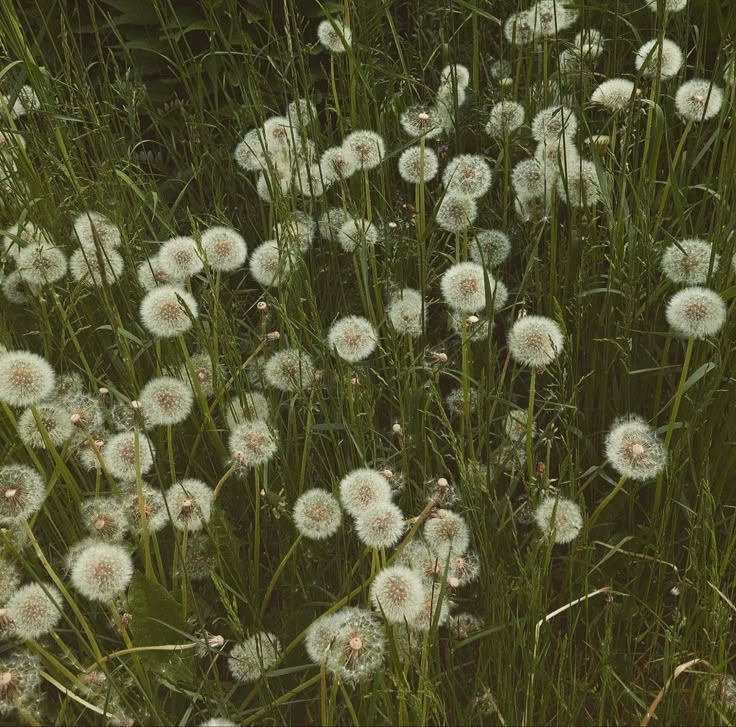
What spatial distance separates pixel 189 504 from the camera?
1.57 meters

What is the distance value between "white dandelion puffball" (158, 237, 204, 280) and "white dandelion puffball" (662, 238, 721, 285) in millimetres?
974

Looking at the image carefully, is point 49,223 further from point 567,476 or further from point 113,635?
point 567,476

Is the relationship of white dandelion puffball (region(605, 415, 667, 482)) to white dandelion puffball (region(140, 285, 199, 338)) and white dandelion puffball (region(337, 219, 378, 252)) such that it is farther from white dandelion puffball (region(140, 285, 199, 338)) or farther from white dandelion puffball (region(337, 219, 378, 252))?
white dandelion puffball (region(140, 285, 199, 338))

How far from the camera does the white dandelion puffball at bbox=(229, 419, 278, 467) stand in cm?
169

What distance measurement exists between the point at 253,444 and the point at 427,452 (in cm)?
38

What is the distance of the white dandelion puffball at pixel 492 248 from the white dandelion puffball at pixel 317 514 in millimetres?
747

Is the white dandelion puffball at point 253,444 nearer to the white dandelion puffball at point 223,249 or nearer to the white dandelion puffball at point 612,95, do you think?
the white dandelion puffball at point 223,249

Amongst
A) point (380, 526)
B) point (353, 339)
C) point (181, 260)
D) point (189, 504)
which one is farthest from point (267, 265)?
point (380, 526)

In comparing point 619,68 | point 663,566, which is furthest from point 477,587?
point 619,68

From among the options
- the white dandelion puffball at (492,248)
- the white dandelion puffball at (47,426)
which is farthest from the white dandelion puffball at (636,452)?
the white dandelion puffball at (47,426)

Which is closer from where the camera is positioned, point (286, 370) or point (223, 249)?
point (286, 370)

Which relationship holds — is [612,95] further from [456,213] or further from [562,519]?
[562,519]

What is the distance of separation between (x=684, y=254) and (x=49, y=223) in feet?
A: 4.83

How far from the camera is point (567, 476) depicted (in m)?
2.05
